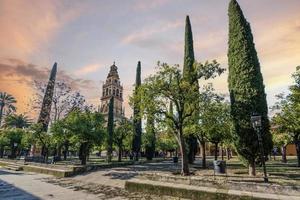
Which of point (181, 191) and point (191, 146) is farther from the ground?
point (191, 146)

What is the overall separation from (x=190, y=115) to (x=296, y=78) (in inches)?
393

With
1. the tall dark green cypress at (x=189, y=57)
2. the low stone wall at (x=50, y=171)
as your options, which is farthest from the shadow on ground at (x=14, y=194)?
the tall dark green cypress at (x=189, y=57)

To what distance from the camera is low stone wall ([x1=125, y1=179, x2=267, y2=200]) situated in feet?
29.4

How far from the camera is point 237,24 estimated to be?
15.9 m

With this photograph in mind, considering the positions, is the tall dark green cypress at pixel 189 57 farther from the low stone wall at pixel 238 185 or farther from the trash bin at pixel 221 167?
the low stone wall at pixel 238 185

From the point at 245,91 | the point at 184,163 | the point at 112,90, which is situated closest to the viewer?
the point at 245,91

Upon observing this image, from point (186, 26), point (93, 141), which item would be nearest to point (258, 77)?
point (186, 26)

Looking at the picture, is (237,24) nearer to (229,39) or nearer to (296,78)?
(229,39)

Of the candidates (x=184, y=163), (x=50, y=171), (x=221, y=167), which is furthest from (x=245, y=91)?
(x=50, y=171)

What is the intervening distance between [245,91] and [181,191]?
24.9 ft

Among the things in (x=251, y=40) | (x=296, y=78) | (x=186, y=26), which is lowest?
(x=296, y=78)

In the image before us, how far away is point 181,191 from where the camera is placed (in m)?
10.3

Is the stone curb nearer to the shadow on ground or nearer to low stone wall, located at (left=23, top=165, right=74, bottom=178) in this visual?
the shadow on ground

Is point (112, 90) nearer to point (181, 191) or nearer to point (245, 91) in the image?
point (245, 91)
